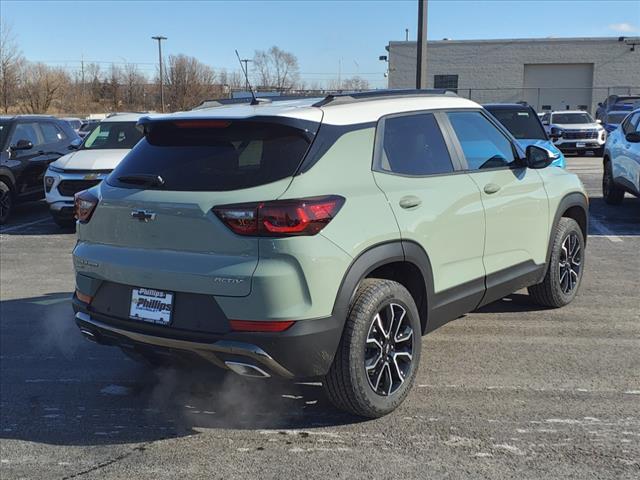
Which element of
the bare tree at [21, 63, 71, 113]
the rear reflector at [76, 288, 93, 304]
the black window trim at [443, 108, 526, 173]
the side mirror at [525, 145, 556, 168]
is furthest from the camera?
the bare tree at [21, 63, 71, 113]

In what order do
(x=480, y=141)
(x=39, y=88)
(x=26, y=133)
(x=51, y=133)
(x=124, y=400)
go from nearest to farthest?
(x=124, y=400) < (x=480, y=141) < (x=26, y=133) < (x=51, y=133) < (x=39, y=88)

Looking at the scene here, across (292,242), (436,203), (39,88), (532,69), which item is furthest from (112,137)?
(39,88)

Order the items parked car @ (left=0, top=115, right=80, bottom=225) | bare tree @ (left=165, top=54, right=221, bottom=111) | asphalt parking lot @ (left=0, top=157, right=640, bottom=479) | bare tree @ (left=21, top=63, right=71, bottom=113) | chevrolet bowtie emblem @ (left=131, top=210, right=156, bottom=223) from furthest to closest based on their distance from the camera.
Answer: bare tree @ (left=165, top=54, right=221, bottom=111) → bare tree @ (left=21, top=63, right=71, bottom=113) → parked car @ (left=0, top=115, right=80, bottom=225) → chevrolet bowtie emblem @ (left=131, top=210, right=156, bottom=223) → asphalt parking lot @ (left=0, top=157, right=640, bottom=479)

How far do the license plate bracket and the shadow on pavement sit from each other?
2.38ft

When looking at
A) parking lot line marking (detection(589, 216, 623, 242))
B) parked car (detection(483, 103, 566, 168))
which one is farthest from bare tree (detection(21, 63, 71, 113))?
parking lot line marking (detection(589, 216, 623, 242))

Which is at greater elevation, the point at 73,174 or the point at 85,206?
the point at 85,206

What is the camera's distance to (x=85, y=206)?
4.00 meters

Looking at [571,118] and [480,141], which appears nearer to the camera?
[480,141]

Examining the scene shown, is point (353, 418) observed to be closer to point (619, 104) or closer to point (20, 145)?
point (20, 145)

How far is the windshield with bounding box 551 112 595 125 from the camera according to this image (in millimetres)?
23953

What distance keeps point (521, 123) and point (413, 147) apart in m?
8.11

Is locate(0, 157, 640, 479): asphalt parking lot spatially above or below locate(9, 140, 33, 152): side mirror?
below

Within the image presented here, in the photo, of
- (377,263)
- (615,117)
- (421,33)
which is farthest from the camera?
(615,117)

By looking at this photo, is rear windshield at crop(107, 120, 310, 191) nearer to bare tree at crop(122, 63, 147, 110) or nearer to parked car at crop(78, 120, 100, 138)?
parked car at crop(78, 120, 100, 138)
